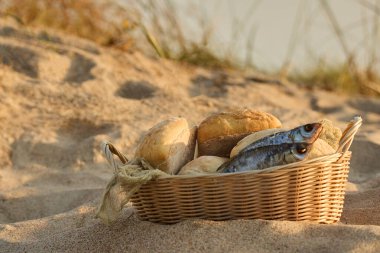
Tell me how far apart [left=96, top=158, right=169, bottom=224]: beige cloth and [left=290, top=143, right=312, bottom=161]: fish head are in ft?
1.52

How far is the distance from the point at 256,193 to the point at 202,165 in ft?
0.74

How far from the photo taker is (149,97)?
4875 mm

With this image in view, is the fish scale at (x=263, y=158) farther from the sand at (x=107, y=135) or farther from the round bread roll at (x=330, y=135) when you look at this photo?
the round bread roll at (x=330, y=135)

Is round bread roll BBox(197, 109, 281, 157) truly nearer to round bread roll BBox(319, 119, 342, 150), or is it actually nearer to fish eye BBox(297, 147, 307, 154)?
round bread roll BBox(319, 119, 342, 150)

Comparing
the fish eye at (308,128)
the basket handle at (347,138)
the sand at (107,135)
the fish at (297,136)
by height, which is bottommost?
the sand at (107,135)

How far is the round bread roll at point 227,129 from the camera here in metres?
2.62

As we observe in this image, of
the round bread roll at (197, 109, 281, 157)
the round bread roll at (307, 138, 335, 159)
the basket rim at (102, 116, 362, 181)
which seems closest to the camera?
the basket rim at (102, 116, 362, 181)

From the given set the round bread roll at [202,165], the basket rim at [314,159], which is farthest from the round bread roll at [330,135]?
the round bread roll at [202,165]

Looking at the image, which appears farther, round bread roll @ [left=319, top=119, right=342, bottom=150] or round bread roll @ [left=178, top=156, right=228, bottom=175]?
round bread roll @ [left=319, top=119, right=342, bottom=150]

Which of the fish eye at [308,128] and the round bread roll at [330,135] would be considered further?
the round bread roll at [330,135]

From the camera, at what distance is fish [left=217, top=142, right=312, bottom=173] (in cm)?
231

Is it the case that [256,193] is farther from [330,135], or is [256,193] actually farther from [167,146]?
[330,135]

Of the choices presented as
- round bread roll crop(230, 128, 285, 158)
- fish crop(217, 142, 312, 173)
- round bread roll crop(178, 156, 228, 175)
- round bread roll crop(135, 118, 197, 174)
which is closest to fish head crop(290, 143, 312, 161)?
fish crop(217, 142, 312, 173)

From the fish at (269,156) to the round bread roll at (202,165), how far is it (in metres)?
0.08
